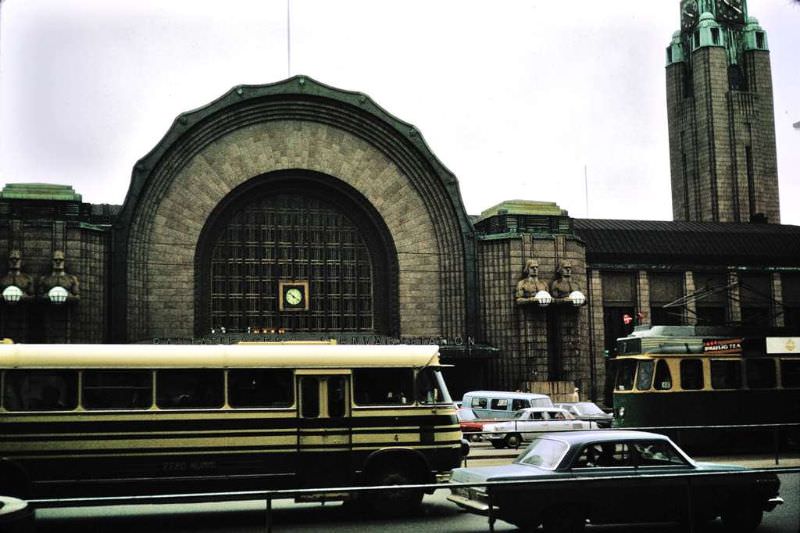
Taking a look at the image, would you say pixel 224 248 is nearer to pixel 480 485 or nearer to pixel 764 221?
pixel 480 485

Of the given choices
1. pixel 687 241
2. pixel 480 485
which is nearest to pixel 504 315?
pixel 687 241

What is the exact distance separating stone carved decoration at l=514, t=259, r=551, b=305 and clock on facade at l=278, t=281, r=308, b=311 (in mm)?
10069

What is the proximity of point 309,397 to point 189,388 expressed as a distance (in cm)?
200

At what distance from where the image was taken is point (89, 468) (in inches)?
558

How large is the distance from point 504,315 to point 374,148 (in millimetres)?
10248

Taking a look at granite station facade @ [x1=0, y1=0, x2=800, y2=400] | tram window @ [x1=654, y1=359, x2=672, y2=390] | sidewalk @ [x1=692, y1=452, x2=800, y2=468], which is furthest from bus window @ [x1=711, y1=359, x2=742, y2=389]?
granite station facade @ [x1=0, y1=0, x2=800, y2=400]

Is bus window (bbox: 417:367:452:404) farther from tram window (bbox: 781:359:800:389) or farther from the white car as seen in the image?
tram window (bbox: 781:359:800:389)

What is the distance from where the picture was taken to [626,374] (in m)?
25.5

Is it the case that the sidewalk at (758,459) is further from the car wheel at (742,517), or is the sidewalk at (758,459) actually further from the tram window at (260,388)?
the tram window at (260,388)

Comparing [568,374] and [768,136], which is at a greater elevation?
[768,136]

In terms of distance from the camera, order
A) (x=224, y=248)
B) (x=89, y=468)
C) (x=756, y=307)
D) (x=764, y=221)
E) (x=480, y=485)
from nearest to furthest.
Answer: (x=480, y=485) < (x=89, y=468) < (x=224, y=248) < (x=756, y=307) < (x=764, y=221)

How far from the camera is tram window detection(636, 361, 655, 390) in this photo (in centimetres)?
2456

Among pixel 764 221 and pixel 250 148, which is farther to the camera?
pixel 764 221

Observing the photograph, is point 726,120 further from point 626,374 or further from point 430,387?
point 430,387
